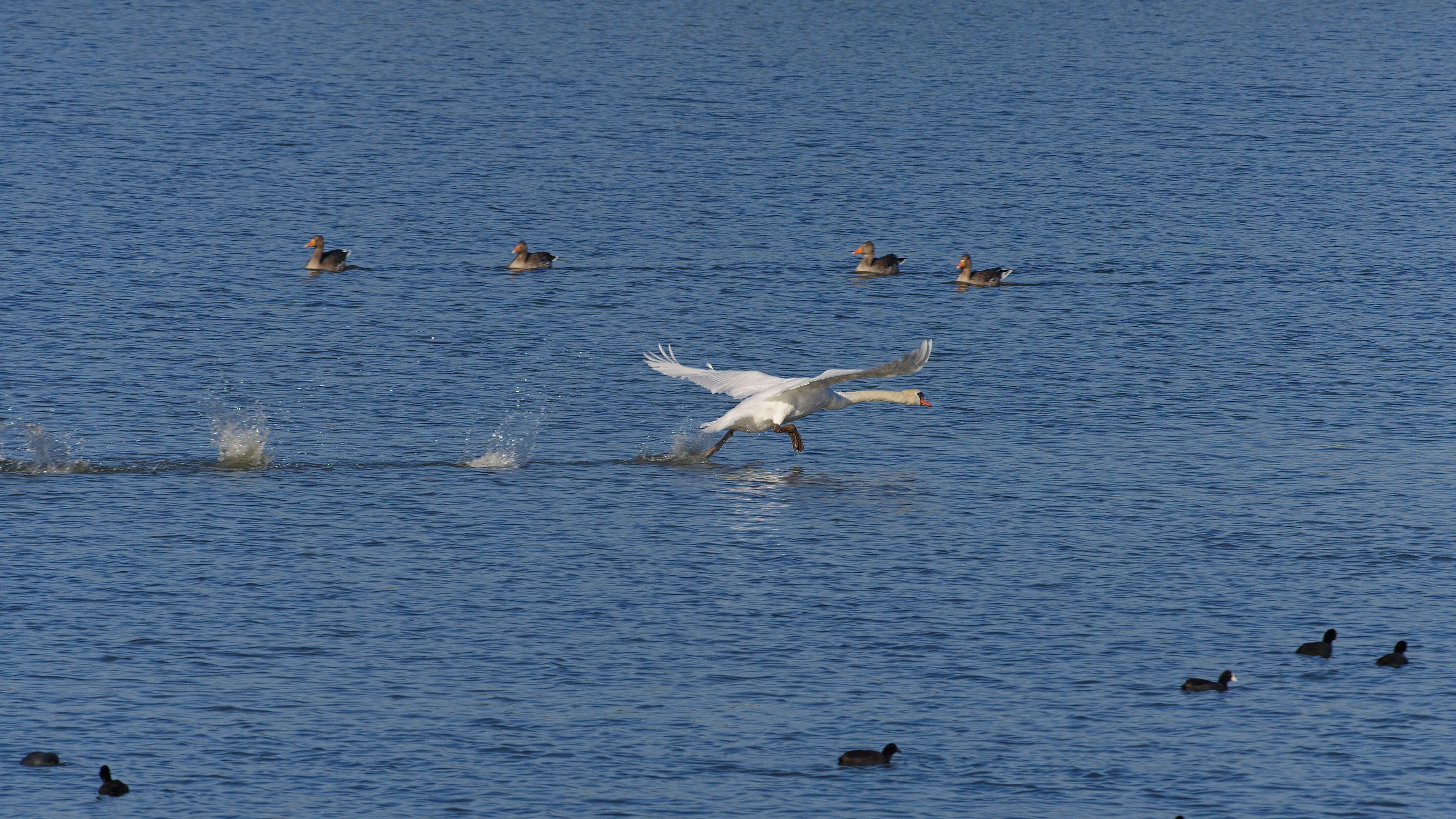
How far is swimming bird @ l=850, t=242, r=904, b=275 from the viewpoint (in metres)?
36.3

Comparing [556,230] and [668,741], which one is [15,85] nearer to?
[556,230]

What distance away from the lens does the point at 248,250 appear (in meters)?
38.2

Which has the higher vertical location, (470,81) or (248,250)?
(470,81)

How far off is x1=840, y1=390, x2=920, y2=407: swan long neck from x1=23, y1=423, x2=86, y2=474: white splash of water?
859 centimetres

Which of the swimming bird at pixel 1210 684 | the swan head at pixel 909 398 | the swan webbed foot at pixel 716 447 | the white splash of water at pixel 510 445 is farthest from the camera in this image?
the swan webbed foot at pixel 716 447

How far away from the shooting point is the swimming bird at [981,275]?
3516 centimetres

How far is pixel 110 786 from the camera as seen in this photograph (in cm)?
1477

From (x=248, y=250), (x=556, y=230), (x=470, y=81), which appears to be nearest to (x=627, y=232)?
(x=556, y=230)

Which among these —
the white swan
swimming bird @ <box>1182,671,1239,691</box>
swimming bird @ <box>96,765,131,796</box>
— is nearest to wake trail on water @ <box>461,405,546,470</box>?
the white swan

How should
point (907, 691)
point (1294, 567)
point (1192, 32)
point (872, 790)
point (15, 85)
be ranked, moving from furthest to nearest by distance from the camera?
point (1192, 32) → point (15, 85) → point (1294, 567) → point (907, 691) → point (872, 790)

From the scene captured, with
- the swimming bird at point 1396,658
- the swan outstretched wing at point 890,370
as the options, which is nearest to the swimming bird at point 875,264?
the swan outstretched wing at point 890,370

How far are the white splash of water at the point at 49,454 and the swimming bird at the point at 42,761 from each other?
8729mm

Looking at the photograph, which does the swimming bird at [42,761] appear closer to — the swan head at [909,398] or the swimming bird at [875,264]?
the swan head at [909,398]

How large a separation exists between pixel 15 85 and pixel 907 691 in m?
43.4
